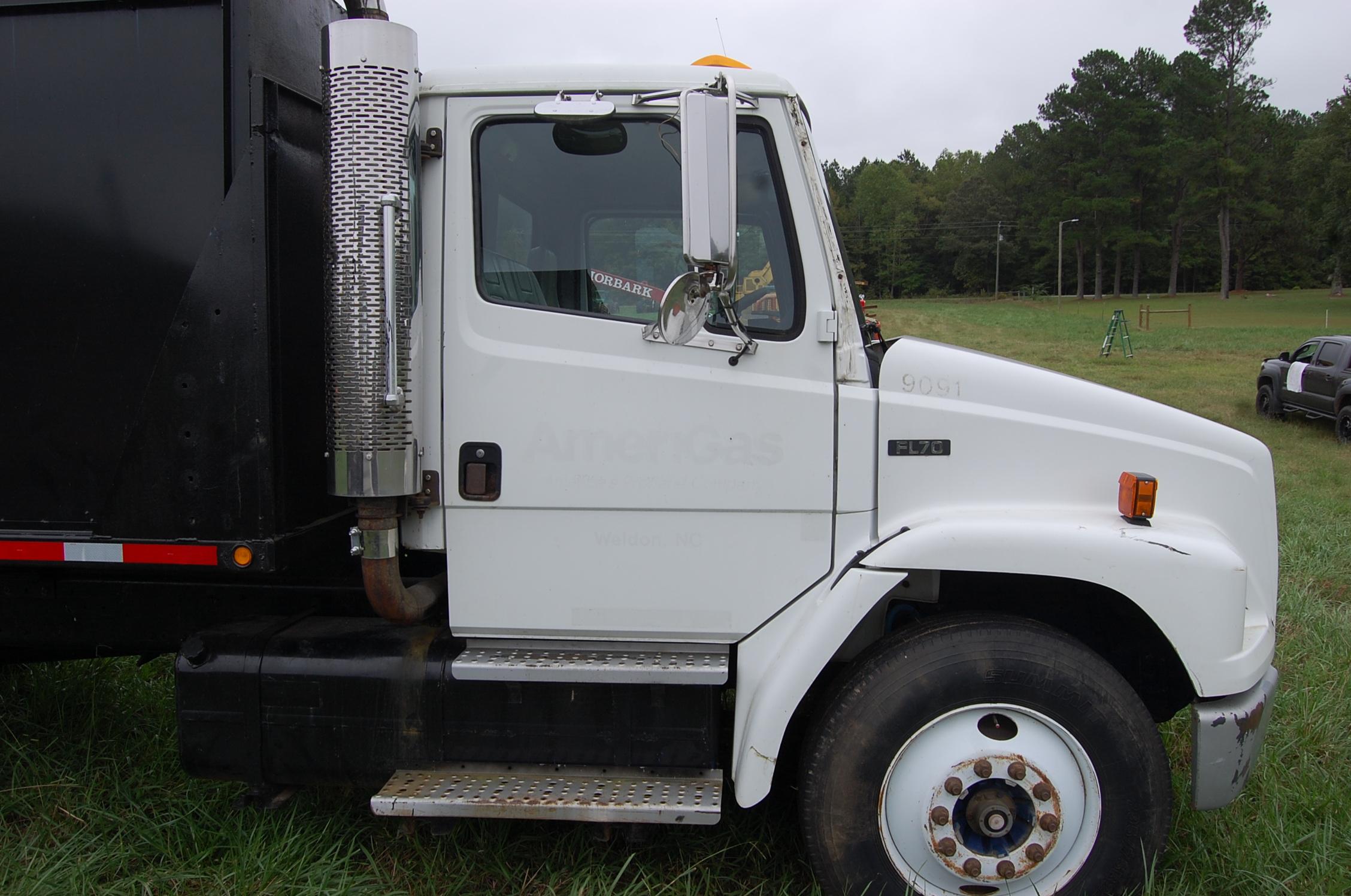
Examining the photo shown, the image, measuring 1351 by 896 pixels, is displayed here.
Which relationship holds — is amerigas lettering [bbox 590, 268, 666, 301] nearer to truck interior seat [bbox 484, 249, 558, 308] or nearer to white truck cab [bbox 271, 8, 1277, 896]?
white truck cab [bbox 271, 8, 1277, 896]

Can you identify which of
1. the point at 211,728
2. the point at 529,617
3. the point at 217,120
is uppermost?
the point at 217,120

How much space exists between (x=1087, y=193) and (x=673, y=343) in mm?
91524

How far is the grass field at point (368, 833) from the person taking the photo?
3.16 meters

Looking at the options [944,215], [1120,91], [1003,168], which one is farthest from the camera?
[1003,168]

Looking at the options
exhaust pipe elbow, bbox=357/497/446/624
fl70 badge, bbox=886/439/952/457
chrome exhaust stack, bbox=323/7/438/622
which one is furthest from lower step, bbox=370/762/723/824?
fl70 badge, bbox=886/439/952/457

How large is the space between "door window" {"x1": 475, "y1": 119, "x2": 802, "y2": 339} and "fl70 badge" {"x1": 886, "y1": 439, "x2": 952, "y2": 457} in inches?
18.4

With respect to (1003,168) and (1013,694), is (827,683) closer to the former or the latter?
(1013,694)

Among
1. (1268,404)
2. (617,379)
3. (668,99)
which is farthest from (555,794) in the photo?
(1268,404)

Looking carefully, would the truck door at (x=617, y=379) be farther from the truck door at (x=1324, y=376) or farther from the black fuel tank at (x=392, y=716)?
the truck door at (x=1324, y=376)

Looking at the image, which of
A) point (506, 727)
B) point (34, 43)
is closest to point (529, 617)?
point (506, 727)

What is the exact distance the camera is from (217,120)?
2740 millimetres

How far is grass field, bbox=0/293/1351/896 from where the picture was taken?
3160 millimetres

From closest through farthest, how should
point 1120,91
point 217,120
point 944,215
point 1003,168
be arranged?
point 217,120, point 1120,91, point 944,215, point 1003,168

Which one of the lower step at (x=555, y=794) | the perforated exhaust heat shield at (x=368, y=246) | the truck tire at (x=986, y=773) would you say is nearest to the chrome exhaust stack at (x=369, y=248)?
the perforated exhaust heat shield at (x=368, y=246)
